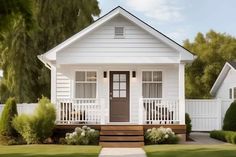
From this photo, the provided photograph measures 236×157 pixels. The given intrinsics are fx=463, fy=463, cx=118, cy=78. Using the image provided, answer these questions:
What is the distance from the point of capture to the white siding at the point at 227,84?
2870 centimetres

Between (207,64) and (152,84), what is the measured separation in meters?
21.2

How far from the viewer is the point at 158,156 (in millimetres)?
13828

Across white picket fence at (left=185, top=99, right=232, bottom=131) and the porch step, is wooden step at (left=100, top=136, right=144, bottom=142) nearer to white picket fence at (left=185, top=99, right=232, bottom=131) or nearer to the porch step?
the porch step

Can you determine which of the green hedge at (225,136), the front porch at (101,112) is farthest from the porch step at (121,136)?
the green hedge at (225,136)

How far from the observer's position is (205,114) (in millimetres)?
23031

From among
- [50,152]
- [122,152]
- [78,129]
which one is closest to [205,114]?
[78,129]

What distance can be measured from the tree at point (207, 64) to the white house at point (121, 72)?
65.9 ft

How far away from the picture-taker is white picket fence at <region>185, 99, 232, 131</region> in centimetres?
2289

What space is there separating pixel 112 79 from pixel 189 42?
86.9ft

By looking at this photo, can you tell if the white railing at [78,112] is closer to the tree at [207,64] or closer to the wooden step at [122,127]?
the wooden step at [122,127]

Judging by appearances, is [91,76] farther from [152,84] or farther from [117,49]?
[152,84]

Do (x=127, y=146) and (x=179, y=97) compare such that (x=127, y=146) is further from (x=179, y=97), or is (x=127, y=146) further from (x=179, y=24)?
(x=179, y=24)

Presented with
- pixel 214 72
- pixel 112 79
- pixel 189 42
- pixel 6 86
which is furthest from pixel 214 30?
pixel 112 79

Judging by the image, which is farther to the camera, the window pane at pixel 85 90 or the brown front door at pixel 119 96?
the window pane at pixel 85 90
